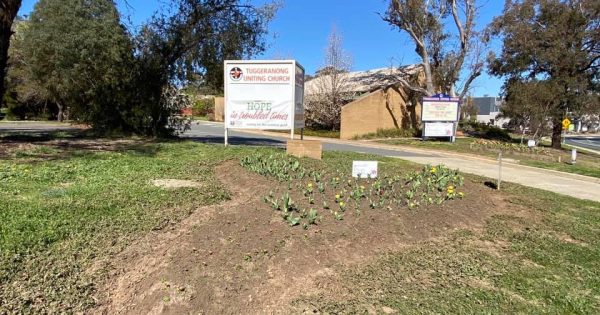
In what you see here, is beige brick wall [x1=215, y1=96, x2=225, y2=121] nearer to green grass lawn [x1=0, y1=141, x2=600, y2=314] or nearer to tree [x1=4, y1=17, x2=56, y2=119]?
tree [x1=4, y1=17, x2=56, y2=119]

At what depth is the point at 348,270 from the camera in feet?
12.8

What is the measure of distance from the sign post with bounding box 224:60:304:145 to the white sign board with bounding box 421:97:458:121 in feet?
50.1

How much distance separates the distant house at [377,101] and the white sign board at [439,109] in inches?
170

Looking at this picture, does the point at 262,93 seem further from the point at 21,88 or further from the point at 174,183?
the point at 21,88

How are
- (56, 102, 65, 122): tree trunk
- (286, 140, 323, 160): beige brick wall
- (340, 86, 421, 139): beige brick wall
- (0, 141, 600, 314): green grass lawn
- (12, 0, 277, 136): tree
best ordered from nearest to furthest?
(0, 141, 600, 314): green grass lawn
(286, 140, 323, 160): beige brick wall
(12, 0, 277, 136): tree
(340, 86, 421, 139): beige brick wall
(56, 102, 65, 122): tree trunk

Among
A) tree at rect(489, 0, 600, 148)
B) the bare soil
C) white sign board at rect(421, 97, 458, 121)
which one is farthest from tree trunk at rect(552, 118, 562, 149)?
the bare soil

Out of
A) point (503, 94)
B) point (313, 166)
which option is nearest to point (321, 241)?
point (313, 166)

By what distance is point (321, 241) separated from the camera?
4293mm

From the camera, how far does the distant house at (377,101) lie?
1102 inches

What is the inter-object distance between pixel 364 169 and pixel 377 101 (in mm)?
23024

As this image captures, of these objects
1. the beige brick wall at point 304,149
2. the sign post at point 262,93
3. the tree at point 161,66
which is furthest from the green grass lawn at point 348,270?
the tree at point 161,66

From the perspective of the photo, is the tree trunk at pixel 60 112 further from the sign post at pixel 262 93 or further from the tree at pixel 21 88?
the sign post at pixel 262 93

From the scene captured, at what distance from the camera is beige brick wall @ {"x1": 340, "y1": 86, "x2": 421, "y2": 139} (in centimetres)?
2777

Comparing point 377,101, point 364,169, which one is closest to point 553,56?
point 377,101
